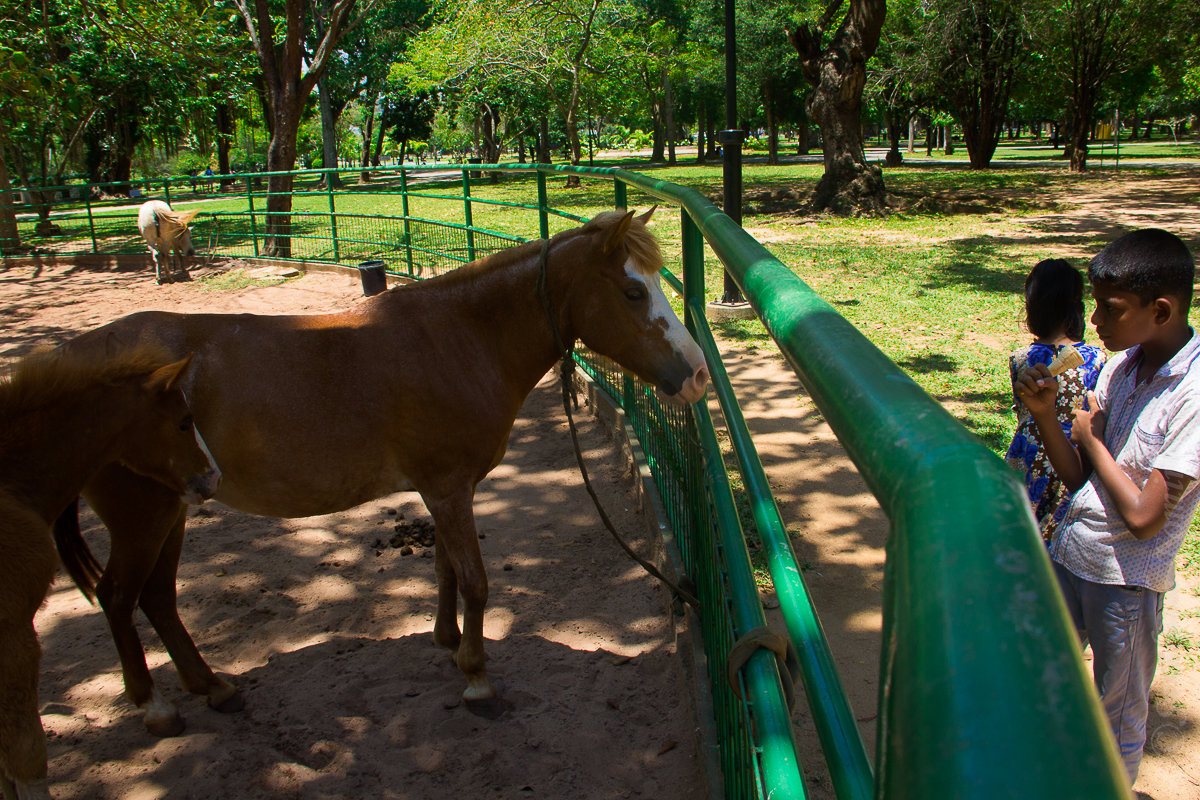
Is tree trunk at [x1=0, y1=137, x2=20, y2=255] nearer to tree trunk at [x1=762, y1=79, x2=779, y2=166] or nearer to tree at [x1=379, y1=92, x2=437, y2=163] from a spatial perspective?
tree trunk at [x1=762, y1=79, x2=779, y2=166]

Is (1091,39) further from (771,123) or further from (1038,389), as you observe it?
(1038,389)

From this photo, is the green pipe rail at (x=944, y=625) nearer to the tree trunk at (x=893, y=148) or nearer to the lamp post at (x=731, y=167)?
the lamp post at (x=731, y=167)

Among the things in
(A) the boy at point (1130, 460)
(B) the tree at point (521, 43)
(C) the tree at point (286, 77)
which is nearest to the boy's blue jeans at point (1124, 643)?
(A) the boy at point (1130, 460)

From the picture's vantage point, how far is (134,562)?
297 centimetres

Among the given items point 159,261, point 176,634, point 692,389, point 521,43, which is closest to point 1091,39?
point 521,43

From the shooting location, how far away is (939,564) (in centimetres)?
38

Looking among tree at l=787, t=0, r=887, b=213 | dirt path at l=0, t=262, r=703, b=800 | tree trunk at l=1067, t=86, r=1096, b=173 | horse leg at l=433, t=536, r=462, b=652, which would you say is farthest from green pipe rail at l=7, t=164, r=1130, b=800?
tree trunk at l=1067, t=86, r=1096, b=173

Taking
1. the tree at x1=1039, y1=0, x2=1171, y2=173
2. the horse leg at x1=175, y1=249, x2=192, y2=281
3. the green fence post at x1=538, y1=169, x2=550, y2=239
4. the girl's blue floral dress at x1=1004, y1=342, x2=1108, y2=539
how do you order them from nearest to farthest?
the girl's blue floral dress at x1=1004, y1=342, x2=1108, y2=539, the green fence post at x1=538, y1=169, x2=550, y2=239, the horse leg at x1=175, y1=249, x2=192, y2=281, the tree at x1=1039, y1=0, x2=1171, y2=173

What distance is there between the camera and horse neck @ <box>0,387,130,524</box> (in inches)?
97.2

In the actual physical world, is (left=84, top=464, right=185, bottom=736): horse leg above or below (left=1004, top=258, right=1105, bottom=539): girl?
below

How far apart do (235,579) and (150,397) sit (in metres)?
1.64

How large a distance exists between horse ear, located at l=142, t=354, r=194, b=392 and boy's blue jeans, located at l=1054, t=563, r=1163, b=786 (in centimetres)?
265

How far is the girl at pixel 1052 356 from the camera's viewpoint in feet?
7.10

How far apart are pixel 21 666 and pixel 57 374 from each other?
87 centimetres
